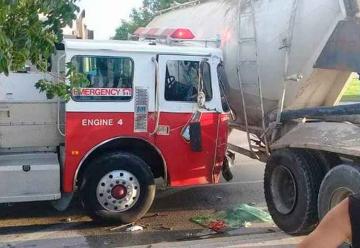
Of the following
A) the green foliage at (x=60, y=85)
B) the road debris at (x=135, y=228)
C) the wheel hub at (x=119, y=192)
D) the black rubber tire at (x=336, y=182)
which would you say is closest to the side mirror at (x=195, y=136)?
the wheel hub at (x=119, y=192)

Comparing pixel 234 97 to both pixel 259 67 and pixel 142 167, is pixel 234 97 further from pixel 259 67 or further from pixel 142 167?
pixel 142 167

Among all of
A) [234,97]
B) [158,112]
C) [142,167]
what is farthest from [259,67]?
[142,167]

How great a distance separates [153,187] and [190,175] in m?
0.51

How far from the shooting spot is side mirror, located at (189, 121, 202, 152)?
264 inches

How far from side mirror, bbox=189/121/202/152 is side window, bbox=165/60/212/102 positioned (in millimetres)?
303

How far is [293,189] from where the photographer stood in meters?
6.17

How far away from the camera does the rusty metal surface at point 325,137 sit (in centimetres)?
507

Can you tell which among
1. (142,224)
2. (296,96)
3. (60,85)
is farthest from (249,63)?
(60,85)

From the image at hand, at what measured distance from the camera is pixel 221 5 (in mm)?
8250

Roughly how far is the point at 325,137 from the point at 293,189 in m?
0.96

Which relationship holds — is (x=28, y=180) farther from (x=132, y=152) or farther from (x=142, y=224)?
(x=142, y=224)

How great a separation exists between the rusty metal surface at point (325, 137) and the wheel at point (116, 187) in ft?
5.36

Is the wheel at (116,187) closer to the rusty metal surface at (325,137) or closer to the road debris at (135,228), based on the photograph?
the road debris at (135,228)

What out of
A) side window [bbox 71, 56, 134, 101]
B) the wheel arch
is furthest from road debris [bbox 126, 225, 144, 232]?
side window [bbox 71, 56, 134, 101]
